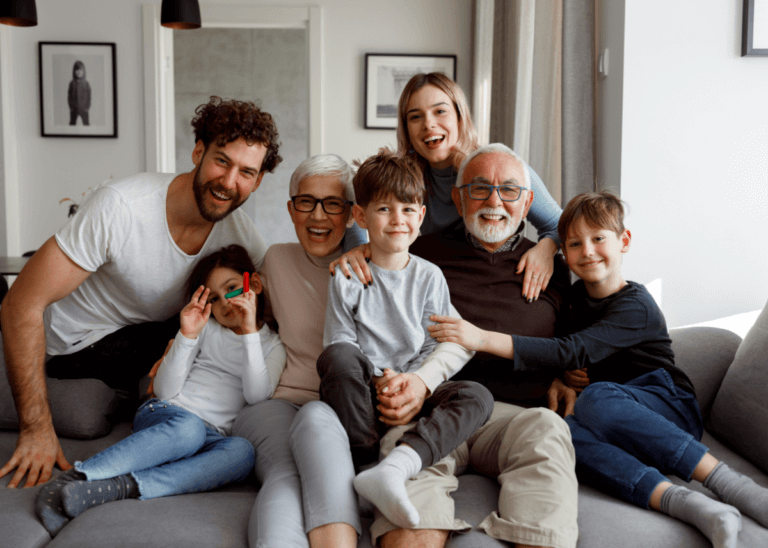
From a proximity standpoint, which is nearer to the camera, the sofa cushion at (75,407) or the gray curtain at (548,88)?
the sofa cushion at (75,407)

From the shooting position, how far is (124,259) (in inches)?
68.0

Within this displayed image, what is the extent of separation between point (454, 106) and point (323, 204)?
64 cm

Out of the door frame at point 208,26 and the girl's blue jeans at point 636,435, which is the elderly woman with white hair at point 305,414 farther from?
the door frame at point 208,26

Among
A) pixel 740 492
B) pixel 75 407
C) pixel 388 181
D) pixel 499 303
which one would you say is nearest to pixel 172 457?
pixel 75 407

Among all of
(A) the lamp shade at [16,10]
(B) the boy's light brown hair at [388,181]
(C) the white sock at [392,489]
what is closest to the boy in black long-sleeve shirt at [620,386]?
(B) the boy's light brown hair at [388,181]

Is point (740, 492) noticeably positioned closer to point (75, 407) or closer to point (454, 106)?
point (454, 106)

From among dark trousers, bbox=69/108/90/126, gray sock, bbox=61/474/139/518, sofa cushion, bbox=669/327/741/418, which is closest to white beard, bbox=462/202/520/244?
sofa cushion, bbox=669/327/741/418

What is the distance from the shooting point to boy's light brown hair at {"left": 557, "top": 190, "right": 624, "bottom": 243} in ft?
5.39

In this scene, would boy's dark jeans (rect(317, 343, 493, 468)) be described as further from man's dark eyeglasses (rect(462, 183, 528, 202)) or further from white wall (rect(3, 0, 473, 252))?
white wall (rect(3, 0, 473, 252))

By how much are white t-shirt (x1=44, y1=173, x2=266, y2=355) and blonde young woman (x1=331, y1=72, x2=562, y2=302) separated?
24.9 inches

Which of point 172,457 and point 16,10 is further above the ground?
point 16,10

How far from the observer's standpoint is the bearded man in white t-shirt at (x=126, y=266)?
1598 mm

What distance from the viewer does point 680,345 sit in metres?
1.82

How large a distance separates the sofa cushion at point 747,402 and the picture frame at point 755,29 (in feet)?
3.25
